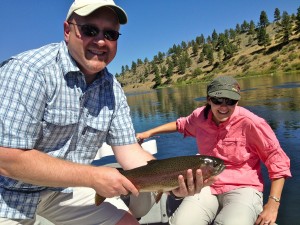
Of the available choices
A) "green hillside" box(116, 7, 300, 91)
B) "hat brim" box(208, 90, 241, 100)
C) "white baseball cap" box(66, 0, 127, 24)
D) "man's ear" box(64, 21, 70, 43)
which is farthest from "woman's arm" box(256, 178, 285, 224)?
"green hillside" box(116, 7, 300, 91)

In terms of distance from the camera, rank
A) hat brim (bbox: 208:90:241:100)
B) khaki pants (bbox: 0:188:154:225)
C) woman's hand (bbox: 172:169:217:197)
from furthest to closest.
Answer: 1. hat brim (bbox: 208:90:241:100)
2. khaki pants (bbox: 0:188:154:225)
3. woman's hand (bbox: 172:169:217:197)

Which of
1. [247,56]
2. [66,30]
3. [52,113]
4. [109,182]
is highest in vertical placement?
[247,56]

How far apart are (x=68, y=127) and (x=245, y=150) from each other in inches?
93.0

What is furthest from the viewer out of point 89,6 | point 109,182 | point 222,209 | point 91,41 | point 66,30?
point 222,209

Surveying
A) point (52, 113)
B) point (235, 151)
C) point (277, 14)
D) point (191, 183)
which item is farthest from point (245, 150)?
point (277, 14)

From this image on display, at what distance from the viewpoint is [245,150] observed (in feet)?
14.0

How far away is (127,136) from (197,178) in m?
0.85

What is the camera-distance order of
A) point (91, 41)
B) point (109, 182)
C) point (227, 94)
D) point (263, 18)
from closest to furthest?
point (109, 182) < point (91, 41) < point (227, 94) < point (263, 18)

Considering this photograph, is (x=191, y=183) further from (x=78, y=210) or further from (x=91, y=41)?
(x=91, y=41)

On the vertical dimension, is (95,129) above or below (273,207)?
above

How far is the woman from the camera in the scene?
13.0 feet

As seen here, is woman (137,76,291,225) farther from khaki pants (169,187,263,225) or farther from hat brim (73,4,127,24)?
hat brim (73,4,127,24)

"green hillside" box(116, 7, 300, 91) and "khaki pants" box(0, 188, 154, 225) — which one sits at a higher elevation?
"green hillside" box(116, 7, 300, 91)

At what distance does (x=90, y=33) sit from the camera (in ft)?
9.61
